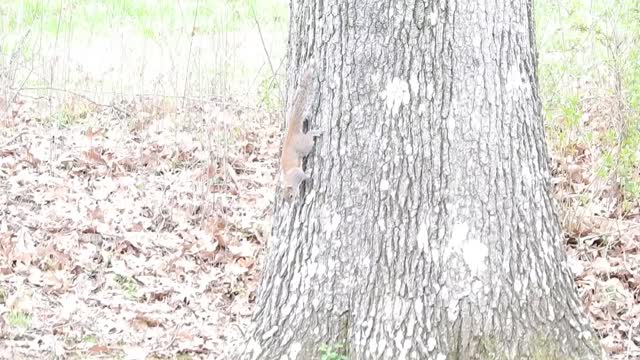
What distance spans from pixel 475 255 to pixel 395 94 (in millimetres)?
625

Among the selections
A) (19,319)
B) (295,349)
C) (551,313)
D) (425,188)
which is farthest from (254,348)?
(19,319)

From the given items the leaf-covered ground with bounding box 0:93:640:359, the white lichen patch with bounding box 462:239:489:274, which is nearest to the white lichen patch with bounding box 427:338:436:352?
the white lichen patch with bounding box 462:239:489:274

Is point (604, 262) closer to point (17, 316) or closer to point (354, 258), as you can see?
point (354, 258)

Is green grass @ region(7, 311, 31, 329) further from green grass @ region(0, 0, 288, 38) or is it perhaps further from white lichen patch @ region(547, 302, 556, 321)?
green grass @ region(0, 0, 288, 38)

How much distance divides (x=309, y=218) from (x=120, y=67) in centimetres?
475

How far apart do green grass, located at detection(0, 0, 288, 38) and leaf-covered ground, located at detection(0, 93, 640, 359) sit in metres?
1.19

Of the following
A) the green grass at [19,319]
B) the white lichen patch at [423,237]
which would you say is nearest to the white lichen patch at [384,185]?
the white lichen patch at [423,237]

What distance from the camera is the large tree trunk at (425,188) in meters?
3.11

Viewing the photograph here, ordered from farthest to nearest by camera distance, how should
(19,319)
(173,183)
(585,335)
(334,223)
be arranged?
1. (173,183)
2. (19,319)
3. (585,335)
4. (334,223)

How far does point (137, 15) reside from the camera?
9227 millimetres

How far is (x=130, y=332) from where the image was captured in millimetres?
4352

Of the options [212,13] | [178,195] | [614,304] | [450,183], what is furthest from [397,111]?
[212,13]

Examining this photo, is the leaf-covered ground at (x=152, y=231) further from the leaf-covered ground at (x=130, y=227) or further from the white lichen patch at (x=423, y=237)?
the white lichen patch at (x=423, y=237)

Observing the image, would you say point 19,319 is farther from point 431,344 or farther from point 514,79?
point 514,79
